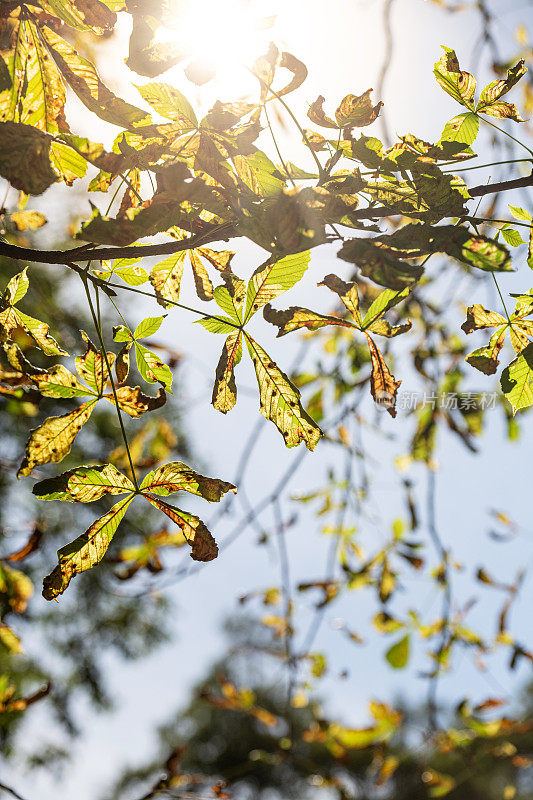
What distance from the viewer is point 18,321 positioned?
→ 1.69 feet

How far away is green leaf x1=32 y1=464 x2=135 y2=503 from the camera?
18.4 inches

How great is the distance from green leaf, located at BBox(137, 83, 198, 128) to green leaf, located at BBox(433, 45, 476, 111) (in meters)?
0.23

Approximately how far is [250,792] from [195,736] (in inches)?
71.9

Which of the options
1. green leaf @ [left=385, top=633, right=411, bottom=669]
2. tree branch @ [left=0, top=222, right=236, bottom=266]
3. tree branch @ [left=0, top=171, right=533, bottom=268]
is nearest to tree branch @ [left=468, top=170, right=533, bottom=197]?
tree branch @ [left=0, top=171, right=533, bottom=268]

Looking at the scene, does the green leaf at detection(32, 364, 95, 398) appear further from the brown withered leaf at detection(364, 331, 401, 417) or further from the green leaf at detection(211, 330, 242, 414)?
the brown withered leaf at detection(364, 331, 401, 417)

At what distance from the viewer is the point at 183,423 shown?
4836 millimetres

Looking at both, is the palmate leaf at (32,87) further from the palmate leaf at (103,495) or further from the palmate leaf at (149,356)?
the palmate leaf at (103,495)

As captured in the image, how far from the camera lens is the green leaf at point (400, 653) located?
1520 mm

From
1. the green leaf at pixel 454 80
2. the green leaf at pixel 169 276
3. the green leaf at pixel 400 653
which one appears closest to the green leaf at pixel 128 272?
the green leaf at pixel 169 276

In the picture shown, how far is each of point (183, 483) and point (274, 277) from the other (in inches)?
Answer: 8.1

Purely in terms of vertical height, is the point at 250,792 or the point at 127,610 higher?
the point at 127,610

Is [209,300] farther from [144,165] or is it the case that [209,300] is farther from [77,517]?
[77,517]

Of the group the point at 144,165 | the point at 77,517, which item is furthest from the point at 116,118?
the point at 77,517

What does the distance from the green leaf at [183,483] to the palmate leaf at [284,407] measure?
0.23 ft
